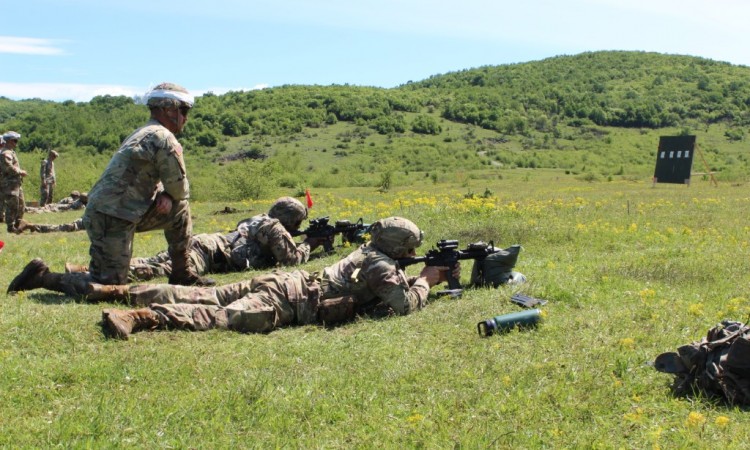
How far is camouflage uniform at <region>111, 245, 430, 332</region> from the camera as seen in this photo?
632 cm

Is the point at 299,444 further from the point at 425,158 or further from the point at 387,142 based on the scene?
the point at 387,142

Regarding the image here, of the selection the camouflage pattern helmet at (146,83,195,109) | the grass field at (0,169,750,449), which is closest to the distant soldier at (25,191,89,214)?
the camouflage pattern helmet at (146,83,195,109)

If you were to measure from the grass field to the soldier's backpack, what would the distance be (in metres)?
0.12

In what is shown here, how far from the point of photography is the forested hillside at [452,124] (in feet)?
204

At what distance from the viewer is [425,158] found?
213 feet

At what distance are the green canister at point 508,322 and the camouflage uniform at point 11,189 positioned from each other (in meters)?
13.5

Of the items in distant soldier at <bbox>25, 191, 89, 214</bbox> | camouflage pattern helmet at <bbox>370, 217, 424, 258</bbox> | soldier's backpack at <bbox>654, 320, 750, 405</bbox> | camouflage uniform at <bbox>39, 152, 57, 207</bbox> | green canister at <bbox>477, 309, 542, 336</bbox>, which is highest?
camouflage pattern helmet at <bbox>370, 217, 424, 258</bbox>

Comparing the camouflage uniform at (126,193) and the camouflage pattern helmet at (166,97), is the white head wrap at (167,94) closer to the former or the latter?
the camouflage pattern helmet at (166,97)

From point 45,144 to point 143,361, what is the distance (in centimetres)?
6965

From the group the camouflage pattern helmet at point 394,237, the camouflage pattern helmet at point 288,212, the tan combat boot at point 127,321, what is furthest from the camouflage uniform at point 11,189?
the camouflage pattern helmet at point 394,237

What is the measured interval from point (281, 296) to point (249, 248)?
3.57 meters

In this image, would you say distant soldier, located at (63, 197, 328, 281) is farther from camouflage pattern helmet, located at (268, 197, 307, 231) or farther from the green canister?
the green canister

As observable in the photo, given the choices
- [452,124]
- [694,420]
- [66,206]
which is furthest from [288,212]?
[452,124]

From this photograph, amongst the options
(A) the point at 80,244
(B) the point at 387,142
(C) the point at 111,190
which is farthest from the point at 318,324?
(B) the point at 387,142
